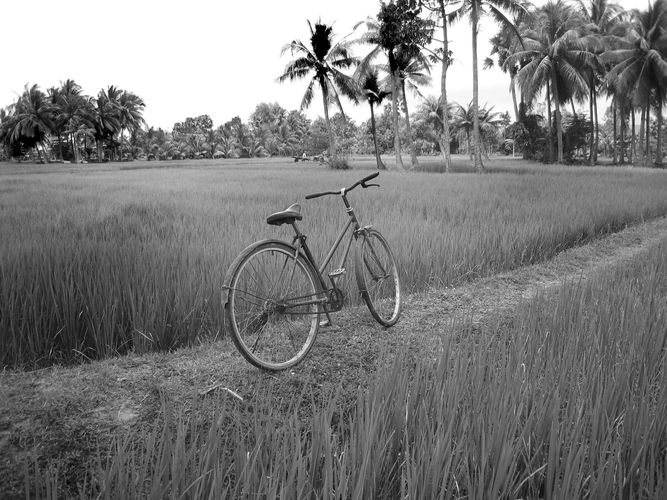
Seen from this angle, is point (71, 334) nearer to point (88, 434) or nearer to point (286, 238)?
point (88, 434)

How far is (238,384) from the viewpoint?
2.07 m

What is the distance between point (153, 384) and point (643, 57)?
97.3ft

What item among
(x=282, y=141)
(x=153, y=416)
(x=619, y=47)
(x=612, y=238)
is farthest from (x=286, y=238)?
(x=282, y=141)

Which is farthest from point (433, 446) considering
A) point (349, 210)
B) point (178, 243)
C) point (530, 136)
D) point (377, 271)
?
point (530, 136)

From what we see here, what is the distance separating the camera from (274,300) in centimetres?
221

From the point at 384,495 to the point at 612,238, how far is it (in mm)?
6296

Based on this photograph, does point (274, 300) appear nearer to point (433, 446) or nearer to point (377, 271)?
point (377, 271)

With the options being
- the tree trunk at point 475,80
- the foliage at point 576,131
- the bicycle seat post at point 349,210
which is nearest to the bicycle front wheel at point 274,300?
the bicycle seat post at point 349,210

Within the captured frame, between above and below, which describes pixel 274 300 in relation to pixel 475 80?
below

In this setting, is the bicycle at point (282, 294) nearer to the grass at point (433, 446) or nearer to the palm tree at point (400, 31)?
the grass at point (433, 446)

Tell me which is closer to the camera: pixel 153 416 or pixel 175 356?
pixel 153 416

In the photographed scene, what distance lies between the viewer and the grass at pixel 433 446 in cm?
107

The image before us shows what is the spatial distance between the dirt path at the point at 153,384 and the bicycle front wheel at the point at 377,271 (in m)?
0.10

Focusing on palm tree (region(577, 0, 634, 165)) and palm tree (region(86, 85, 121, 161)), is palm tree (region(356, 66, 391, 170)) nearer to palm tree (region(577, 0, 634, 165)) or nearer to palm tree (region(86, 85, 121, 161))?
palm tree (region(577, 0, 634, 165))
